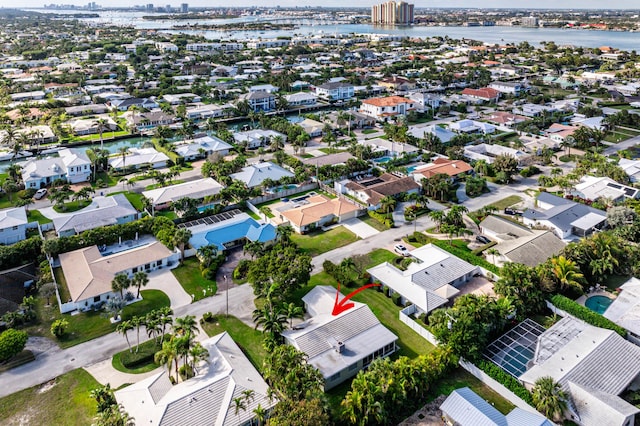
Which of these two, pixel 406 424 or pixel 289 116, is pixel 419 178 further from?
pixel 289 116

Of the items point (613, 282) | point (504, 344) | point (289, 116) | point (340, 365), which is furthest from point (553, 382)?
point (289, 116)

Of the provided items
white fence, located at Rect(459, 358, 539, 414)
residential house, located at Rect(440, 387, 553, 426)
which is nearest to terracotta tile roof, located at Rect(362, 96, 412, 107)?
white fence, located at Rect(459, 358, 539, 414)

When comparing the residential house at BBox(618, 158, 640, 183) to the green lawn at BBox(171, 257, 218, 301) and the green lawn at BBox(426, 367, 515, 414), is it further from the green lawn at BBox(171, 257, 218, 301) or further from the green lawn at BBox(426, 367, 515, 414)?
the green lawn at BBox(171, 257, 218, 301)

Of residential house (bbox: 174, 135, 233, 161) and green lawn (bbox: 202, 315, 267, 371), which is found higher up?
residential house (bbox: 174, 135, 233, 161)

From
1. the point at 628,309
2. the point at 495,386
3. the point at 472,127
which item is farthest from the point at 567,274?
the point at 472,127

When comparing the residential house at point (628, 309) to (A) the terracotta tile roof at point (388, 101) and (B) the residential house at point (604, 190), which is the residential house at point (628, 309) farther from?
(A) the terracotta tile roof at point (388, 101)
